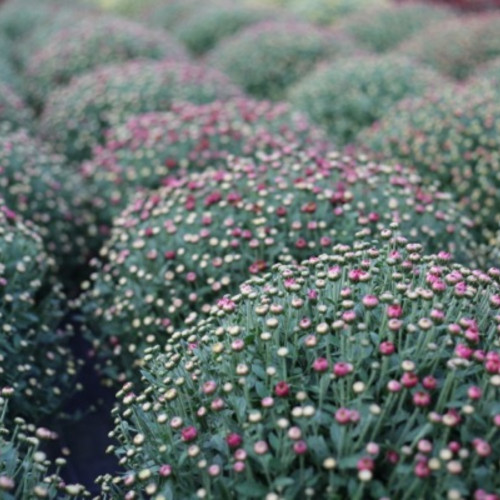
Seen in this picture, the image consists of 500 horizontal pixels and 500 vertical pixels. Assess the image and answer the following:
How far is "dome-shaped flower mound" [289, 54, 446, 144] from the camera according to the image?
657cm

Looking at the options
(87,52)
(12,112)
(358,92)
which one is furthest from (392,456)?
(87,52)

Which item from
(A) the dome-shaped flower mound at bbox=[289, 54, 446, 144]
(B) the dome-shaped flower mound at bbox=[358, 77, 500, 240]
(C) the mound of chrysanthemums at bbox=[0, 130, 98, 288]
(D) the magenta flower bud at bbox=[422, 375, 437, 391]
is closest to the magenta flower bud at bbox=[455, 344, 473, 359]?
(D) the magenta flower bud at bbox=[422, 375, 437, 391]

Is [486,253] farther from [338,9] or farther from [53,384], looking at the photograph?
[338,9]

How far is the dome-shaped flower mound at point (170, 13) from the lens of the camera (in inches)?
582

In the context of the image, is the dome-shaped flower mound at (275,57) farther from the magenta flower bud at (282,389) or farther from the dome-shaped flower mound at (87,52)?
the magenta flower bud at (282,389)

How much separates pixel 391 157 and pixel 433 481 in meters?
3.71

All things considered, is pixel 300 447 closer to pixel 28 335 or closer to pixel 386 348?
pixel 386 348

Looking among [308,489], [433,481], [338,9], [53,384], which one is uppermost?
[308,489]

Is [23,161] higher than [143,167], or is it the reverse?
[23,161]

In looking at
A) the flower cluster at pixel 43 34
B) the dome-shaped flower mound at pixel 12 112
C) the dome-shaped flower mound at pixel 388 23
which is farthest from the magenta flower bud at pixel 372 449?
the dome-shaped flower mound at pixel 388 23

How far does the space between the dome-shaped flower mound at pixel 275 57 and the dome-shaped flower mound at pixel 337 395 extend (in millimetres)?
6722

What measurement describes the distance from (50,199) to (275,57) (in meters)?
4.90

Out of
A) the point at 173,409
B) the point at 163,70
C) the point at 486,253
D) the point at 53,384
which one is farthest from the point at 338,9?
the point at 173,409

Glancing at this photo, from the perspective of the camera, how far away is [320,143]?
5375mm
